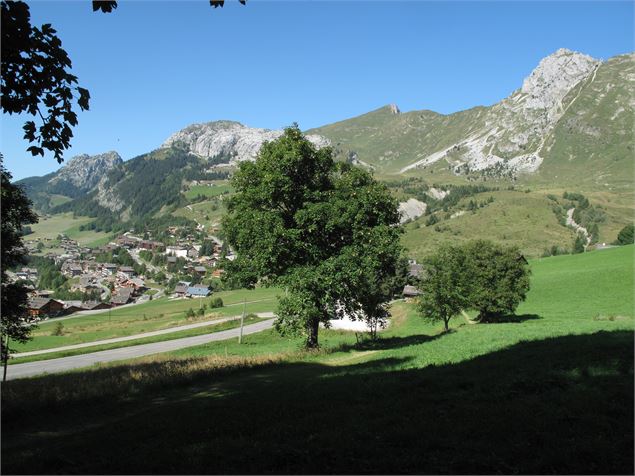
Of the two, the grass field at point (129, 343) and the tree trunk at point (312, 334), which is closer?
the tree trunk at point (312, 334)

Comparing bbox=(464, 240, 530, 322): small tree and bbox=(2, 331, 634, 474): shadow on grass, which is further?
bbox=(464, 240, 530, 322): small tree

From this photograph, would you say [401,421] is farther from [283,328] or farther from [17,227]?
[17,227]

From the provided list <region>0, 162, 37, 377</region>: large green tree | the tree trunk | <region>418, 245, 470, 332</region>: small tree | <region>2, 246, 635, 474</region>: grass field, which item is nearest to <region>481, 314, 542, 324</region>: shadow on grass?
<region>418, 245, 470, 332</region>: small tree

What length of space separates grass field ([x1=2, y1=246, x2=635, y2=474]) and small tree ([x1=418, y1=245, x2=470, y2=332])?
2654 centimetres

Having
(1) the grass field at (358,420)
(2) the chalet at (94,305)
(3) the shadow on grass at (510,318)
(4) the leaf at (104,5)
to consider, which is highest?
(4) the leaf at (104,5)

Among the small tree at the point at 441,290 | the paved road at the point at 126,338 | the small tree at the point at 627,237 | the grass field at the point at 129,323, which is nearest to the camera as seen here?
the small tree at the point at 441,290

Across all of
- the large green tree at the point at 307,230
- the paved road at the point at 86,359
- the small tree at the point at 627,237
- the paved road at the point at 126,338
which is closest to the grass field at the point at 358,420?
the large green tree at the point at 307,230

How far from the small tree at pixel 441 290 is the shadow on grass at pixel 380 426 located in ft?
98.9

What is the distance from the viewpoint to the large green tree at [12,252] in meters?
22.2

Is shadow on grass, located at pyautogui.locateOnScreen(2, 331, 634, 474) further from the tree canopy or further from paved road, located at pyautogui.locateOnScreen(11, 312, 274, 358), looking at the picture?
paved road, located at pyautogui.locateOnScreen(11, 312, 274, 358)

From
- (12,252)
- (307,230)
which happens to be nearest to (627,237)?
(307,230)

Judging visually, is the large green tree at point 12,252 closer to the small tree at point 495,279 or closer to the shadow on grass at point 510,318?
the small tree at point 495,279

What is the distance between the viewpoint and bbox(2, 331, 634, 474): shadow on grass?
770 cm

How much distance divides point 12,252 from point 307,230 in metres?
16.3
